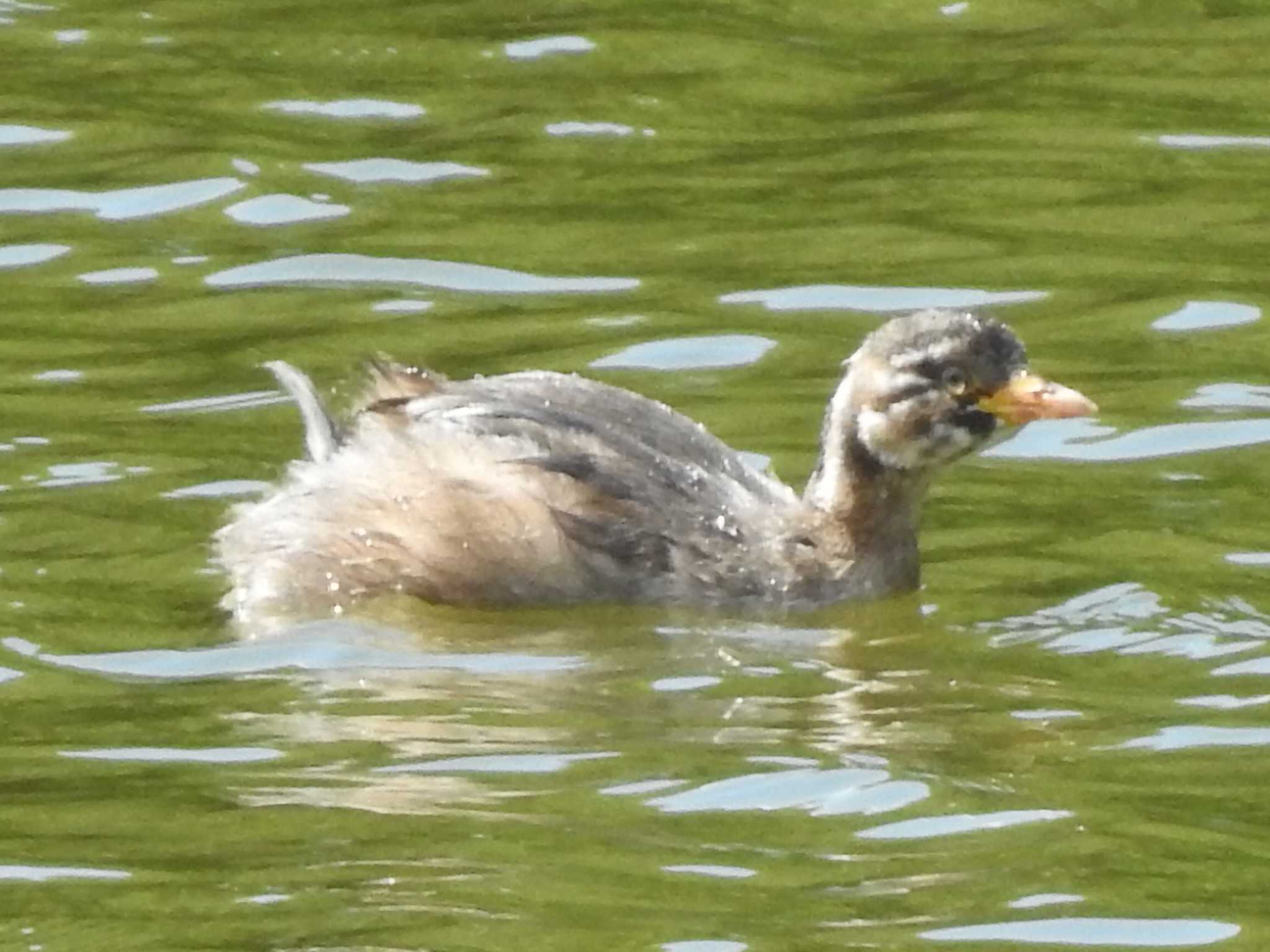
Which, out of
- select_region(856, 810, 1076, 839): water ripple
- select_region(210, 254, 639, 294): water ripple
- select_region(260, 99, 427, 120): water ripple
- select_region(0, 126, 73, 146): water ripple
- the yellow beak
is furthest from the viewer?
select_region(260, 99, 427, 120): water ripple

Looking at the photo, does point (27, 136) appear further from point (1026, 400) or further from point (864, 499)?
point (1026, 400)

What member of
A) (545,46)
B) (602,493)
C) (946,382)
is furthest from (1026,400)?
(545,46)

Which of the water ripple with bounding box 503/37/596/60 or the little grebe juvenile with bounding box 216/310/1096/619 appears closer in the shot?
the little grebe juvenile with bounding box 216/310/1096/619

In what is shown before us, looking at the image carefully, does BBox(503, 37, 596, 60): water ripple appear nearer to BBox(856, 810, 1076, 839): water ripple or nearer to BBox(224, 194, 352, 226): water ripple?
BBox(224, 194, 352, 226): water ripple

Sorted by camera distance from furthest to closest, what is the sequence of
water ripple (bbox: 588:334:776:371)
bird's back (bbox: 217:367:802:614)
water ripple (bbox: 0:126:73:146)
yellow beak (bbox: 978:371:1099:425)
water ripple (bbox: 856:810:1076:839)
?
1. water ripple (bbox: 0:126:73:146)
2. water ripple (bbox: 588:334:776:371)
3. yellow beak (bbox: 978:371:1099:425)
4. bird's back (bbox: 217:367:802:614)
5. water ripple (bbox: 856:810:1076:839)

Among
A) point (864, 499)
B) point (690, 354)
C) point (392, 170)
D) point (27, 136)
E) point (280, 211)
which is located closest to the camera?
point (864, 499)

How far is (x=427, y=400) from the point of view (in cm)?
859

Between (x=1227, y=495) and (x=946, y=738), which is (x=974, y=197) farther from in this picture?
(x=946, y=738)

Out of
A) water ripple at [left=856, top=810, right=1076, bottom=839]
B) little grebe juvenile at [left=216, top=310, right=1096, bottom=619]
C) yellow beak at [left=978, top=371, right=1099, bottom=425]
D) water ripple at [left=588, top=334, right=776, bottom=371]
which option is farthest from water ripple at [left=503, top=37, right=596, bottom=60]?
water ripple at [left=856, top=810, right=1076, bottom=839]

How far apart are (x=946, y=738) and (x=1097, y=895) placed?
1.05 m

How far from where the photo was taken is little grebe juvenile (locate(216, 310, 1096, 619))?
27.6 ft

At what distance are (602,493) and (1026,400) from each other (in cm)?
100

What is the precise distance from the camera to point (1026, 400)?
8703 millimetres

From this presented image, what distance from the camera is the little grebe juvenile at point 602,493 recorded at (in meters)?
8.40
